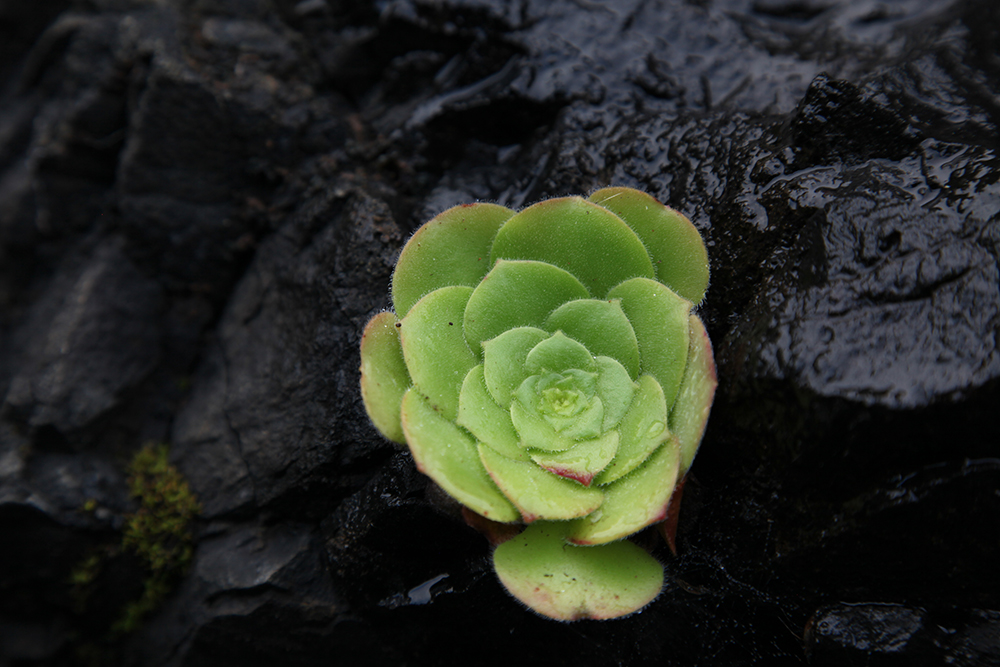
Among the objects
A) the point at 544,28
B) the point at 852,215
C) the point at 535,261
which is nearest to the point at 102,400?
the point at 535,261

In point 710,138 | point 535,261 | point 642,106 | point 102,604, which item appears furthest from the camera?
point 102,604

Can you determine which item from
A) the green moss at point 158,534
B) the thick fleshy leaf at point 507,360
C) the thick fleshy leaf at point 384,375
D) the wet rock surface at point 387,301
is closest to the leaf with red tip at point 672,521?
the wet rock surface at point 387,301

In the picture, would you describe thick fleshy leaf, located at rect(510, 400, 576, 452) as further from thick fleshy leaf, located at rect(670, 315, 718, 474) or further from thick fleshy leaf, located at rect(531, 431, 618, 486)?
thick fleshy leaf, located at rect(670, 315, 718, 474)

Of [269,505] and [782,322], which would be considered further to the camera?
[269,505]

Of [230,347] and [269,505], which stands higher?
[230,347]

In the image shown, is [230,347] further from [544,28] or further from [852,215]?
[852,215]

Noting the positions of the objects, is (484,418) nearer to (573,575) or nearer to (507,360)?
(507,360)

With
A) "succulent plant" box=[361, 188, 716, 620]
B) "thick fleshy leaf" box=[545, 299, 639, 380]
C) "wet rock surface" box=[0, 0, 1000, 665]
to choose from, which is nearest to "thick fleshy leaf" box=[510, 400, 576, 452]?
"succulent plant" box=[361, 188, 716, 620]
